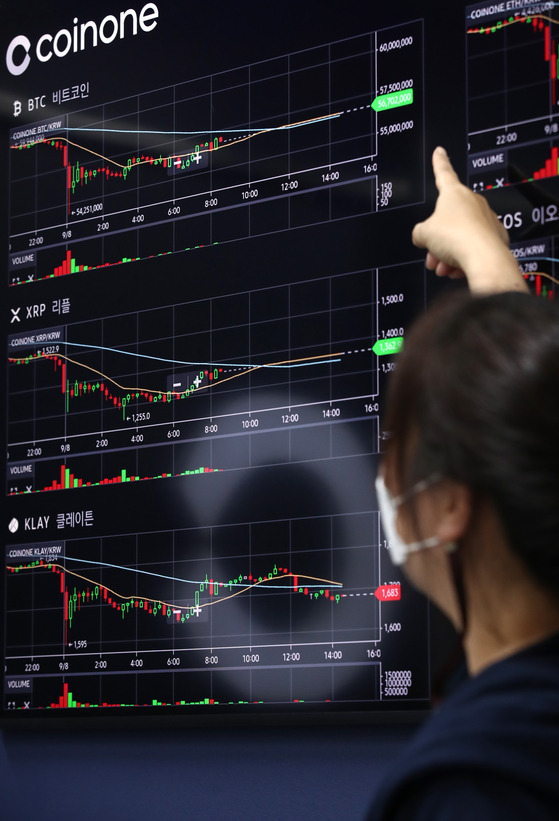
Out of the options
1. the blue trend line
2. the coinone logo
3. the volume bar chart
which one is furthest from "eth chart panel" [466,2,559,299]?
the coinone logo

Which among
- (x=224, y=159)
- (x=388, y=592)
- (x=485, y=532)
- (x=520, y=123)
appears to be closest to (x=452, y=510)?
(x=485, y=532)

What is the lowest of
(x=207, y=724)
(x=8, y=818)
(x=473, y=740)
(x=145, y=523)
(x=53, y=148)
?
(x=8, y=818)

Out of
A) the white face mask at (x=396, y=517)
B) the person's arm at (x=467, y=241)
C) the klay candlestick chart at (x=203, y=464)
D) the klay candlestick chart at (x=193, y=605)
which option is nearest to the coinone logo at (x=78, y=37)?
the klay candlestick chart at (x=203, y=464)

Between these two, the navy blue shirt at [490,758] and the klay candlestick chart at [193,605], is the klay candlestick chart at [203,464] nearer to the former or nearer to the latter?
the klay candlestick chart at [193,605]

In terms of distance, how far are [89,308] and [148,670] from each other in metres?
0.71

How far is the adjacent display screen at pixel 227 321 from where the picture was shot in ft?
6.17

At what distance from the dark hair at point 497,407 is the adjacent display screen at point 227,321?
111 centimetres

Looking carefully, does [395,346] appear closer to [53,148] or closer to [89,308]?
[89,308]

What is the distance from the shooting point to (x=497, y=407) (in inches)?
26.3

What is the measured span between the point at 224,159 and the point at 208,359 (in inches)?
14.8

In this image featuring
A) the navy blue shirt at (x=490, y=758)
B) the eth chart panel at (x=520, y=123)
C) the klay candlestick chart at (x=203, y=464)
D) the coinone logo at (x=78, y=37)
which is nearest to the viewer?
the navy blue shirt at (x=490, y=758)

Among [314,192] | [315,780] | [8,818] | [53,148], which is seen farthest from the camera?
[53,148]

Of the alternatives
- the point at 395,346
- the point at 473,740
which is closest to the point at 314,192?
the point at 395,346

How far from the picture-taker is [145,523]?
2113 millimetres
